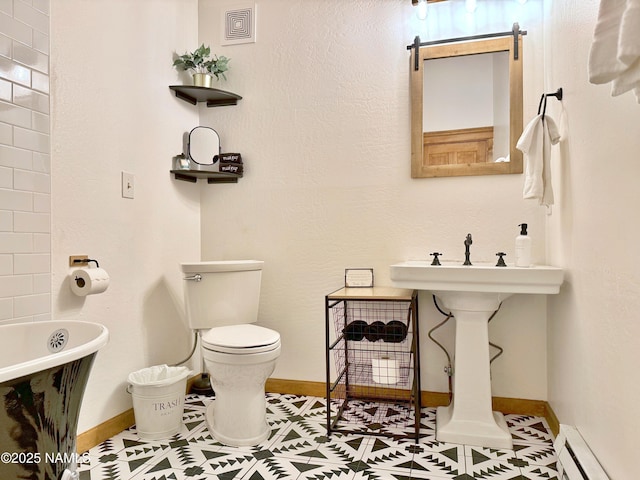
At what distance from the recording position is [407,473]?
1.74m

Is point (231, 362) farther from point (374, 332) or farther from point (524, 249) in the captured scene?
point (524, 249)

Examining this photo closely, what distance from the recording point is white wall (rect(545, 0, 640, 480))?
1.20 m

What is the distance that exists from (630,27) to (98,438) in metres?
2.35

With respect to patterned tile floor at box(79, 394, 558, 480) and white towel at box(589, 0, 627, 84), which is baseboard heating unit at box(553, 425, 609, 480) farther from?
white towel at box(589, 0, 627, 84)

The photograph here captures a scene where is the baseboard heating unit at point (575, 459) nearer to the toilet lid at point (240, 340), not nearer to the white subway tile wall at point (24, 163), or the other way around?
the toilet lid at point (240, 340)

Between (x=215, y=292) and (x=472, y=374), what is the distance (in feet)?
4.52

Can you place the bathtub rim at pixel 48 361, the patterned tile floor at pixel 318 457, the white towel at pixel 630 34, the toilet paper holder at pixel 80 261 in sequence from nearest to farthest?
the white towel at pixel 630 34, the bathtub rim at pixel 48 361, the patterned tile floor at pixel 318 457, the toilet paper holder at pixel 80 261

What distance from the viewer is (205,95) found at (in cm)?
270

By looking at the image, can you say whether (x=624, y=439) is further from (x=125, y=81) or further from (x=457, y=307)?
(x=125, y=81)

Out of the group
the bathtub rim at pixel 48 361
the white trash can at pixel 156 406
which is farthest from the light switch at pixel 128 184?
the bathtub rim at pixel 48 361

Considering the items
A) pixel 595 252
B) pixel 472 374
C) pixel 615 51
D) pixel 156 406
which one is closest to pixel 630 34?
pixel 615 51

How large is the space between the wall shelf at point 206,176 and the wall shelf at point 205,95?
1.54 ft

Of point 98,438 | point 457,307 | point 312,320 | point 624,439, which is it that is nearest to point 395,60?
point 457,307

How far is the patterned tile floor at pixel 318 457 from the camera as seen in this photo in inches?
68.1
